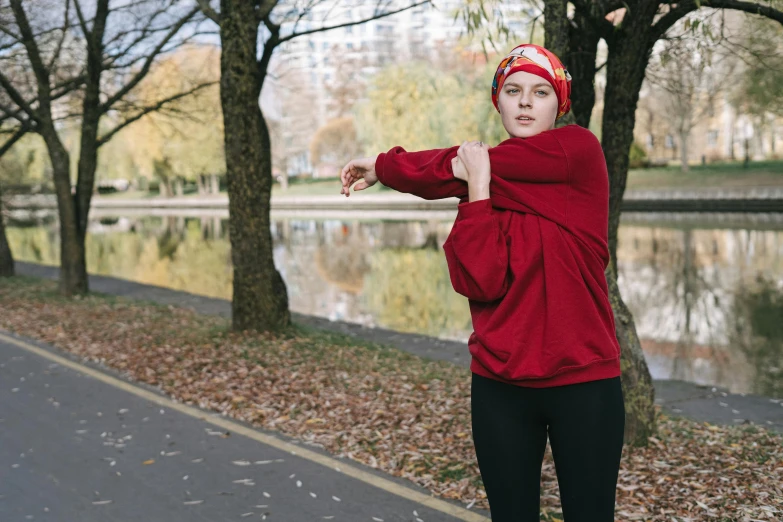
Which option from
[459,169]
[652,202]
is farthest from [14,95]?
[652,202]

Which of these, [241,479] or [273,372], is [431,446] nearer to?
[241,479]

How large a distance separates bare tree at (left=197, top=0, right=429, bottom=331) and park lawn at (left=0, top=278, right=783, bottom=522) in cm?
43

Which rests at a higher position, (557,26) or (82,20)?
(82,20)

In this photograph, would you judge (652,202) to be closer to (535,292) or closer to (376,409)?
(376,409)

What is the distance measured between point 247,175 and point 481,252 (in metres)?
7.77

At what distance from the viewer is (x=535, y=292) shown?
2.24m

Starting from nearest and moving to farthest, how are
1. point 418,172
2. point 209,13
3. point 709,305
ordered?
1. point 418,172
2. point 209,13
3. point 709,305

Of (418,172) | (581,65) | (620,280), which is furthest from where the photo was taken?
(620,280)

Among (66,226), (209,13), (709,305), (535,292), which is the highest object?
(209,13)

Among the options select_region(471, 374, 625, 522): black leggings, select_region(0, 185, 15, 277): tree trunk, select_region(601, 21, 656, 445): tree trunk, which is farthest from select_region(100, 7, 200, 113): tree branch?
select_region(471, 374, 625, 522): black leggings

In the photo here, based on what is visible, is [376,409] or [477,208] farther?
[376,409]

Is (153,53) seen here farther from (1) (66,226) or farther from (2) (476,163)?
(2) (476,163)

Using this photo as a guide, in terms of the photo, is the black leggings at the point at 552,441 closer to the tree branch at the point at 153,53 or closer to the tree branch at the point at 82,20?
the tree branch at the point at 153,53

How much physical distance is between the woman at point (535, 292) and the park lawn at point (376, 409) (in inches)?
82.7
